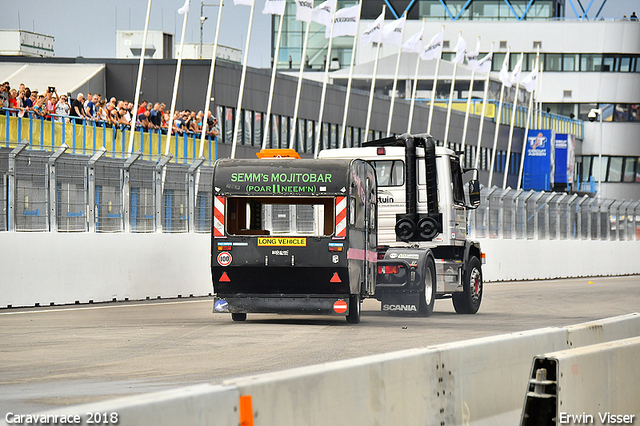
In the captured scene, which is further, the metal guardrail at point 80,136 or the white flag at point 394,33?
the white flag at point 394,33

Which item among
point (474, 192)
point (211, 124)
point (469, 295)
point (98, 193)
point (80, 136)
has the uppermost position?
point (211, 124)

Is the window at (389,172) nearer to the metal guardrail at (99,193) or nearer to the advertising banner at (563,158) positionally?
the metal guardrail at (99,193)

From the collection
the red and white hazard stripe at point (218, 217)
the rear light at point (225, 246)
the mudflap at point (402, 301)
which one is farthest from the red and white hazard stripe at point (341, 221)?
the mudflap at point (402, 301)

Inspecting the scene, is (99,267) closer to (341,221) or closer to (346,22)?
(341,221)

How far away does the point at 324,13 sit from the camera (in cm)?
3916

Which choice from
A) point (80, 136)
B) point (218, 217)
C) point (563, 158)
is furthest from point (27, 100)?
point (563, 158)

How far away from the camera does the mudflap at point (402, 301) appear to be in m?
18.9

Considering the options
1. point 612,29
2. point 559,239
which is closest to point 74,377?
point 559,239

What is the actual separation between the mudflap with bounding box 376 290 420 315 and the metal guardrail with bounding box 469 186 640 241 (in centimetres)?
1525

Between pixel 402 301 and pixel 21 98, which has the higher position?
pixel 21 98

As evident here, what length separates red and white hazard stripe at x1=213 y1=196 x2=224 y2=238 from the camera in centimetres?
1698

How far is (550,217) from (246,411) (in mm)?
36408

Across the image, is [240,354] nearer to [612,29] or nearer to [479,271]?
[479,271]

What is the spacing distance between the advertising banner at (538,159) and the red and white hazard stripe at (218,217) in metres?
63.4
